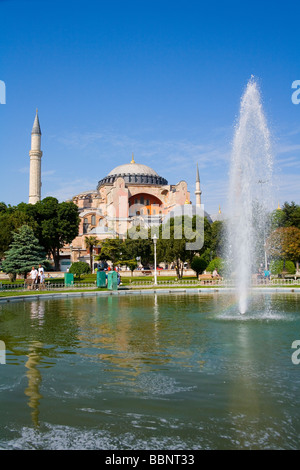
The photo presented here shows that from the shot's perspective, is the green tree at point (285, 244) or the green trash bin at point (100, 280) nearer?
the green trash bin at point (100, 280)

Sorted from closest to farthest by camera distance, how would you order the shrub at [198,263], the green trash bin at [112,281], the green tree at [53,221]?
the green trash bin at [112,281] → the shrub at [198,263] → the green tree at [53,221]

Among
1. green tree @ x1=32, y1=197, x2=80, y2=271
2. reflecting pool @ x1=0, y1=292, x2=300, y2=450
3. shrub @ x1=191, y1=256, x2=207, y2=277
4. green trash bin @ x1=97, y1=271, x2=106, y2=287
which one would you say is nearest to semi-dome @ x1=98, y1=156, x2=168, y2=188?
green tree @ x1=32, y1=197, x2=80, y2=271

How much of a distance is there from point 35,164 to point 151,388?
171ft

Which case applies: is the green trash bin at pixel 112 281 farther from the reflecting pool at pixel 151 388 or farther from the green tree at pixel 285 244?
the green tree at pixel 285 244

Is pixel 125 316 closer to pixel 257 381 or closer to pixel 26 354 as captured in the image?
pixel 26 354

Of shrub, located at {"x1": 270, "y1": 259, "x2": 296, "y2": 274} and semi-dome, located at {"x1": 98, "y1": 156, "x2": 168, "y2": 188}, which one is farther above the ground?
semi-dome, located at {"x1": 98, "y1": 156, "x2": 168, "y2": 188}

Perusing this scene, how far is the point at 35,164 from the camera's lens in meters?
53.1

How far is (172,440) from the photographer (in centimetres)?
330

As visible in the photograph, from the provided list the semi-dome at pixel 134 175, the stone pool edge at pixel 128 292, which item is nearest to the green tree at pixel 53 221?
the stone pool edge at pixel 128 292

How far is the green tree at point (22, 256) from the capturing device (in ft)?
86.2

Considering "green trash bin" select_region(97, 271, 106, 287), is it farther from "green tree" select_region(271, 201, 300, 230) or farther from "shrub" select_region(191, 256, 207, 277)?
"green tree" select_region(271, 201, 300, 230)

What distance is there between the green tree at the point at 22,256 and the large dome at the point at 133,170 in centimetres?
4832

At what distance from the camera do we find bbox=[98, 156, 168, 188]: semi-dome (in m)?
72.3

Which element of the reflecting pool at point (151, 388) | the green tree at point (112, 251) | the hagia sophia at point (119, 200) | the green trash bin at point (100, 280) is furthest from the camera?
the hagia sophia at point (119, 200)
